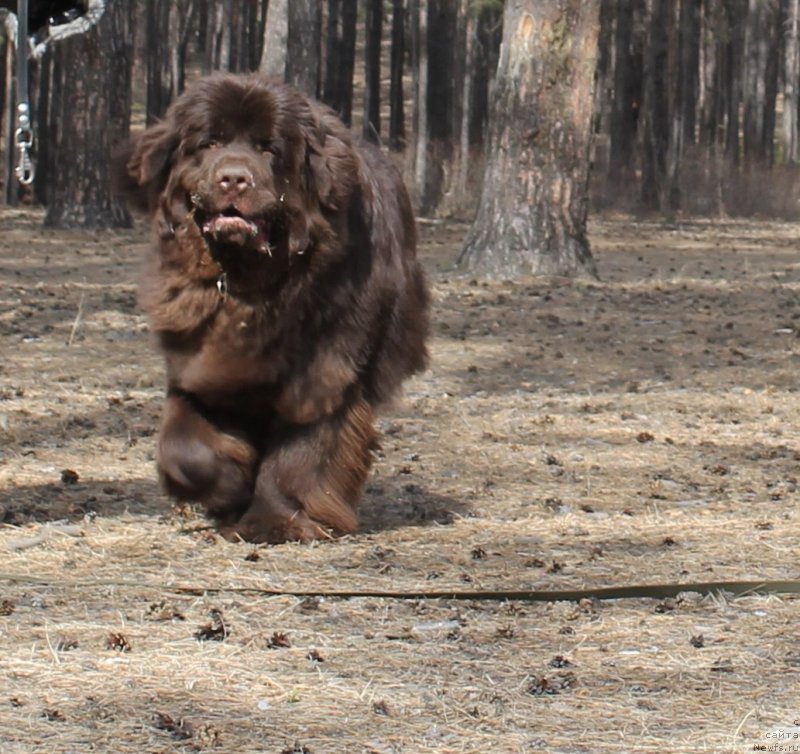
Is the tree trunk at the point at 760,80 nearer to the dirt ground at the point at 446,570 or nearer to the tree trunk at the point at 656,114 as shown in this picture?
the tree trunk at the point at 656,114

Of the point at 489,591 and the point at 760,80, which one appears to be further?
the point at 760,80

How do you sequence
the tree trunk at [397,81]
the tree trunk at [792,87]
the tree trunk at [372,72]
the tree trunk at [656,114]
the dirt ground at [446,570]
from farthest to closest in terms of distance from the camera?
the tree trunk at [792,87]
the tree trunk at [397,81]
the tree trunk at [372,72]
the tree trunk at [656,114]
the dirt ground at [446,570]

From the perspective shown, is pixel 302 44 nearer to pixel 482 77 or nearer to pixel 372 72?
pixel 372 72

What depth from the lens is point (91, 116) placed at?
21453mm

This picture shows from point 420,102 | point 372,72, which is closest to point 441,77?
point 372,72

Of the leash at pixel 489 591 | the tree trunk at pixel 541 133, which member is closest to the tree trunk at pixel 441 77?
the tree trunk at pixel 541 133

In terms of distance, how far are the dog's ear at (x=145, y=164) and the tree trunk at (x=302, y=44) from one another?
16.5 metres

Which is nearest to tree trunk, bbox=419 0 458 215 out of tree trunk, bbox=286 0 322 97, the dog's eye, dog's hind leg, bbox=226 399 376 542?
tree trunk, bbox=286 0 322 97

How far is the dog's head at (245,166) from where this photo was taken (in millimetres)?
5707

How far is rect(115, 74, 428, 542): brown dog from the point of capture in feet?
19.1

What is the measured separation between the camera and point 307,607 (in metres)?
5.32

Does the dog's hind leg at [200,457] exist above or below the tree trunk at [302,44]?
below

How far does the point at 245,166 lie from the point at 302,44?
57.1 ft

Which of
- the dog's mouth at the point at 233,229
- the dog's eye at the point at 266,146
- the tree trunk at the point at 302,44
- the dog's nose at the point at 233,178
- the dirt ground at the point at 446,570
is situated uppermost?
the tree trunk at the point at 302,44
